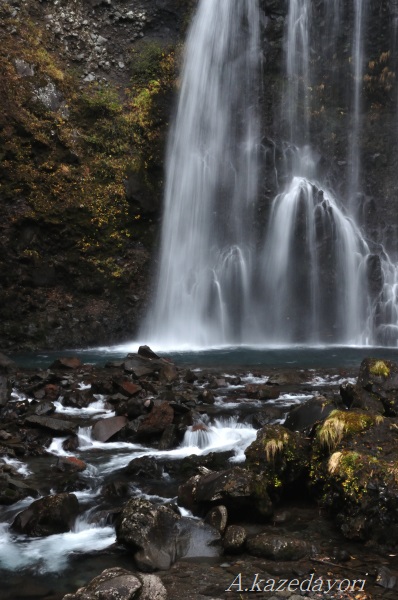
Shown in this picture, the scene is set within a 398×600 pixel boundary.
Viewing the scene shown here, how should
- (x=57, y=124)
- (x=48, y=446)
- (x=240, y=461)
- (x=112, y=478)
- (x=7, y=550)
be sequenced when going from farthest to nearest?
1. (x=57, y=124)
2. (x=48, y=446)
3. (x=240, y=461)
4. (x=112, y=478)
5. (x=7, y=550)

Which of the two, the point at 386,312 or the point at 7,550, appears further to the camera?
the point at 386,312

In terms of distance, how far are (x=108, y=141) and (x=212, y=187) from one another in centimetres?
481

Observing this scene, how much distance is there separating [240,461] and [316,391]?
14.2 ft

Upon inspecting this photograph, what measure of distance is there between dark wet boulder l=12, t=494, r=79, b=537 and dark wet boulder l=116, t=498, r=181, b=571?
2.18 feet

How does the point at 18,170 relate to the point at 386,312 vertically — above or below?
above

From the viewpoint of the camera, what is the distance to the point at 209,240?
22547mm

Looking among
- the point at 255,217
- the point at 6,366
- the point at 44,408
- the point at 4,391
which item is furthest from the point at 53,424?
the point at 255,217

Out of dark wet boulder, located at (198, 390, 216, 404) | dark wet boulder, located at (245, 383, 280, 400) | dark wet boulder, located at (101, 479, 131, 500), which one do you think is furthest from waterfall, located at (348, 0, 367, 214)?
dark wet boulder, located at (101, 479, 131, 500)

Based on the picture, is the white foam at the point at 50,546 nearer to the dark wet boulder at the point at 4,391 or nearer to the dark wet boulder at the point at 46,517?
the dark wet boulder at the point at 46,517

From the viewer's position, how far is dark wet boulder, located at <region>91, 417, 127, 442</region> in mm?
8461

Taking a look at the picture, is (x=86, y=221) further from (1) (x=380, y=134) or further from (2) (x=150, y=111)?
(1) (x=380, y=134)

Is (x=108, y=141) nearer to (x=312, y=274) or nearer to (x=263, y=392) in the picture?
(x=312, y=274)

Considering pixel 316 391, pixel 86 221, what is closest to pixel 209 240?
pixel 86 221

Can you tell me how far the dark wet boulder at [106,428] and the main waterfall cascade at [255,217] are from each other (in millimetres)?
11157
